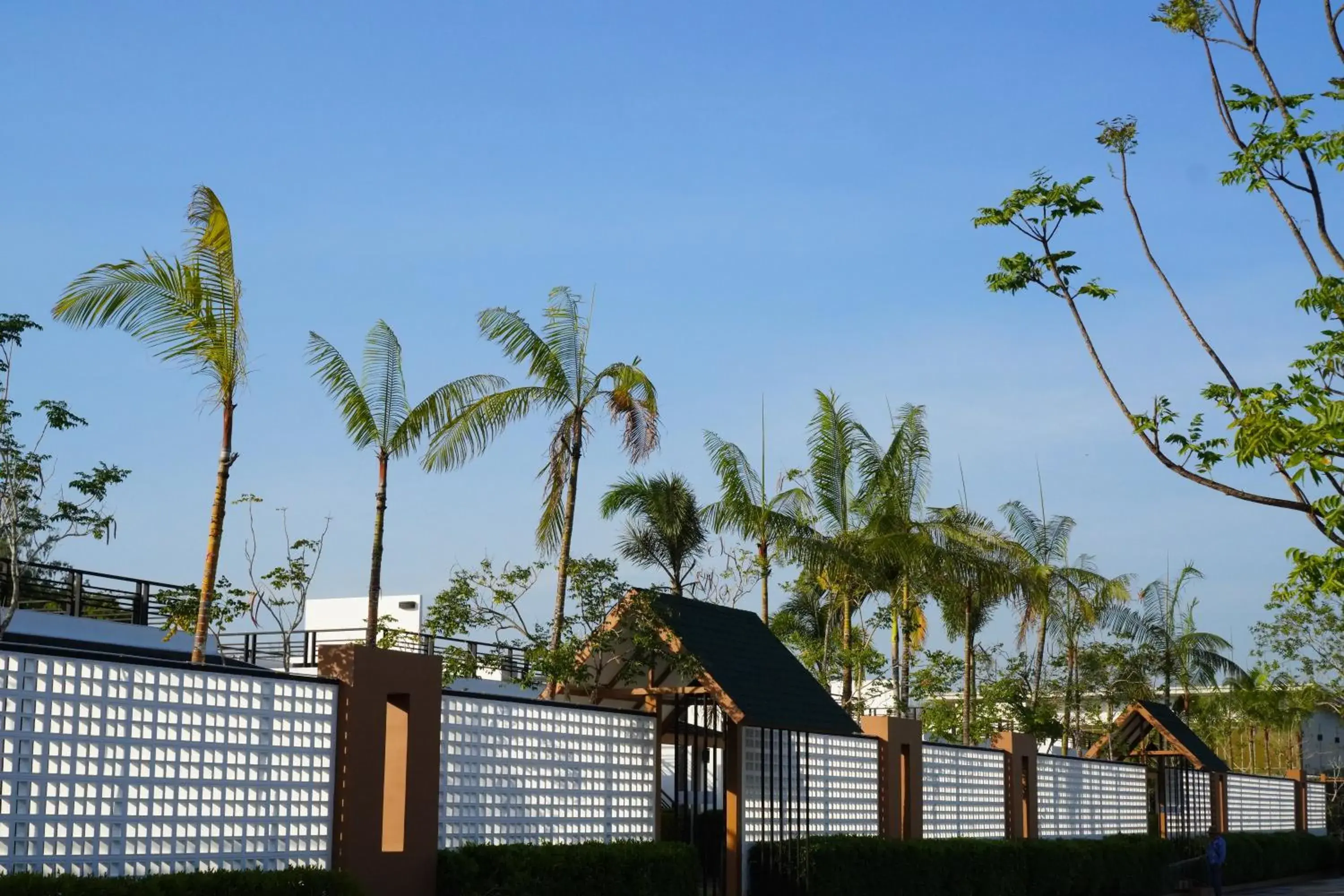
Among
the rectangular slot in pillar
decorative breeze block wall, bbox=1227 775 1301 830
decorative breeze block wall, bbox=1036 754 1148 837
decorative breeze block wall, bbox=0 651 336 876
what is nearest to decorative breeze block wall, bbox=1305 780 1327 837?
decorative breeze block wall, bbox=1227 775 1301 830

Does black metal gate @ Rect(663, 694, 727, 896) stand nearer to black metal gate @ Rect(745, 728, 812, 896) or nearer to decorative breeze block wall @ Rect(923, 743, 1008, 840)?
black metal gate @ Rect(745, 728, 812, 896)

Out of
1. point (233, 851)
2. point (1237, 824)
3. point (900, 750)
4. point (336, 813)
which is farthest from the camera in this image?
point (1237, 824)

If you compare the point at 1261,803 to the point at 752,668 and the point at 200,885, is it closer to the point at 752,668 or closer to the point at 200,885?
the point at 752,668

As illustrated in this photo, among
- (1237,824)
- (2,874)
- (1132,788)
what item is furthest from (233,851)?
(1237,824)

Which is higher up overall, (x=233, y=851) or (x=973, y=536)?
(x=973, y=536)

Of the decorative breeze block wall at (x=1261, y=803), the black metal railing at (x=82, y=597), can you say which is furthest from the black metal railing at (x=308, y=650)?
the decorative breeze block wall at (x=1261, y=803)

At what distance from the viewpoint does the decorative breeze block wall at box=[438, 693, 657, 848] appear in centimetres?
1427

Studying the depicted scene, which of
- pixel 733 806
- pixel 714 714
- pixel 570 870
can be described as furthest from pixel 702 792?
pixel 570 870

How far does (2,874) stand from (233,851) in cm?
230

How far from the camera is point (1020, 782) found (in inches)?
1063

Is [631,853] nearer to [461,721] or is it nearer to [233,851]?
[461,721]

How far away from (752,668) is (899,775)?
5004 millimetres

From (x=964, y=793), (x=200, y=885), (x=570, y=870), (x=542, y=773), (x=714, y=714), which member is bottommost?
(x=570, y=870)

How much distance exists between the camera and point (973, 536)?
1145 inches
